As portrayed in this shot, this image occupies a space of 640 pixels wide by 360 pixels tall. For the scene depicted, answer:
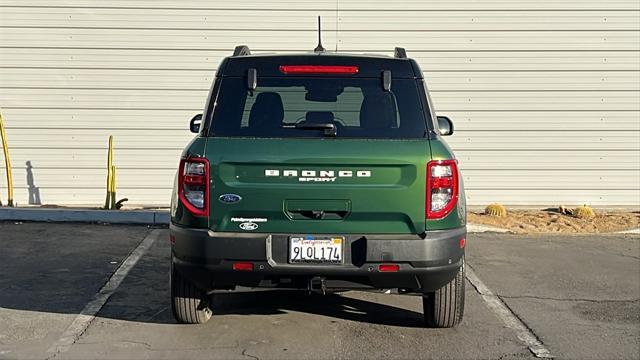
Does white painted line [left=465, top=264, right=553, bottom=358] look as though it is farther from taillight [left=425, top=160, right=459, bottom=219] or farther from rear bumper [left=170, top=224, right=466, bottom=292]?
taillight [left=425, top=160, right=459, bottom=219]

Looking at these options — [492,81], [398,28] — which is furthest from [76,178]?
[492,81]

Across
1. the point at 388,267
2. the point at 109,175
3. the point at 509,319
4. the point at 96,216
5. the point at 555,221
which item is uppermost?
the point at 388,267

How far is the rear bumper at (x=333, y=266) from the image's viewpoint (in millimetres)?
4492

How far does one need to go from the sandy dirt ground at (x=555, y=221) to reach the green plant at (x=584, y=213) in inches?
2.8

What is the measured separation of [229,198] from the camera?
14.8ft

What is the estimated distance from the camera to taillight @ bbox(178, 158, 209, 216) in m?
4.52

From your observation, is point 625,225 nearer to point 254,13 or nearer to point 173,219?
point 254,13

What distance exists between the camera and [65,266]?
7.26 m

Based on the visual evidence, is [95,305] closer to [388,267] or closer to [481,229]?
[388,267]

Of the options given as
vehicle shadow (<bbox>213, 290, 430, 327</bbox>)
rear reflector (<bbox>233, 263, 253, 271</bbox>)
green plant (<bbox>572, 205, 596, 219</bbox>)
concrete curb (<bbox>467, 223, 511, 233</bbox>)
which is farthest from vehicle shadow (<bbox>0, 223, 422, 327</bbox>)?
green plant (<bbox>572, 205, 596, 219</bbox>)

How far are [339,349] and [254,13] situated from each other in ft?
23.6

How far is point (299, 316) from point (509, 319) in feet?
5.08

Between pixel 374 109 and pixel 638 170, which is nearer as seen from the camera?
pixel 374 109

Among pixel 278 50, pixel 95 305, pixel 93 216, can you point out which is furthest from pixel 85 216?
pixel 95 305
